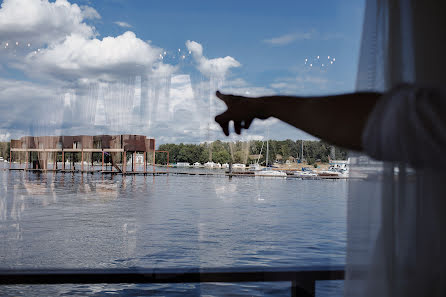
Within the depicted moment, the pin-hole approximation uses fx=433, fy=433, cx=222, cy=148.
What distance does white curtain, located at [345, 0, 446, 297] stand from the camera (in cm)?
46

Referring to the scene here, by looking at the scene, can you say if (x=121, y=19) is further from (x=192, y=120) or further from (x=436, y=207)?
(x=436, y=207)

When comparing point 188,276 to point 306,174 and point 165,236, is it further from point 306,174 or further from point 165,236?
point 306,174

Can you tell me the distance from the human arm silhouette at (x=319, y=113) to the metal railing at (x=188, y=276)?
63cm

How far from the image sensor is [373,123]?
367 mm

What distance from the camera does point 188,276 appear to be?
3.40 feet

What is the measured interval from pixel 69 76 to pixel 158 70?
426 inches

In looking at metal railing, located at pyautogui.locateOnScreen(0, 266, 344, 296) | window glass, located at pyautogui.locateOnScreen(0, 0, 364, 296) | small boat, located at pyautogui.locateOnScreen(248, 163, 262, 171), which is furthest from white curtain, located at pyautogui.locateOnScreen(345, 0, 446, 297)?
small boat, located at pyautogui.locateOnScreen(248, 163, 262, 171)

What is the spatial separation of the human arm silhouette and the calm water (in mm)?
5898

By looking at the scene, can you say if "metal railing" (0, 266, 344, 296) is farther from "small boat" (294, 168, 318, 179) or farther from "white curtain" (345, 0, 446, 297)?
"small boat" (294, 168, 318, 179)

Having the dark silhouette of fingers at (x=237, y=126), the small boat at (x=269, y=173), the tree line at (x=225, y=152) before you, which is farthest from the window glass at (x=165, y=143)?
the tree line at (x=225, y=152)

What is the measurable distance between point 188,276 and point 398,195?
2.19ft

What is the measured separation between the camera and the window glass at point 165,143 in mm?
12375

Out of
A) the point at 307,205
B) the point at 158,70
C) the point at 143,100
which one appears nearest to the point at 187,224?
the point at 307,205

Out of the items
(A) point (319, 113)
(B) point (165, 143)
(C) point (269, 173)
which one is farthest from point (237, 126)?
(C) point (269, 173)
